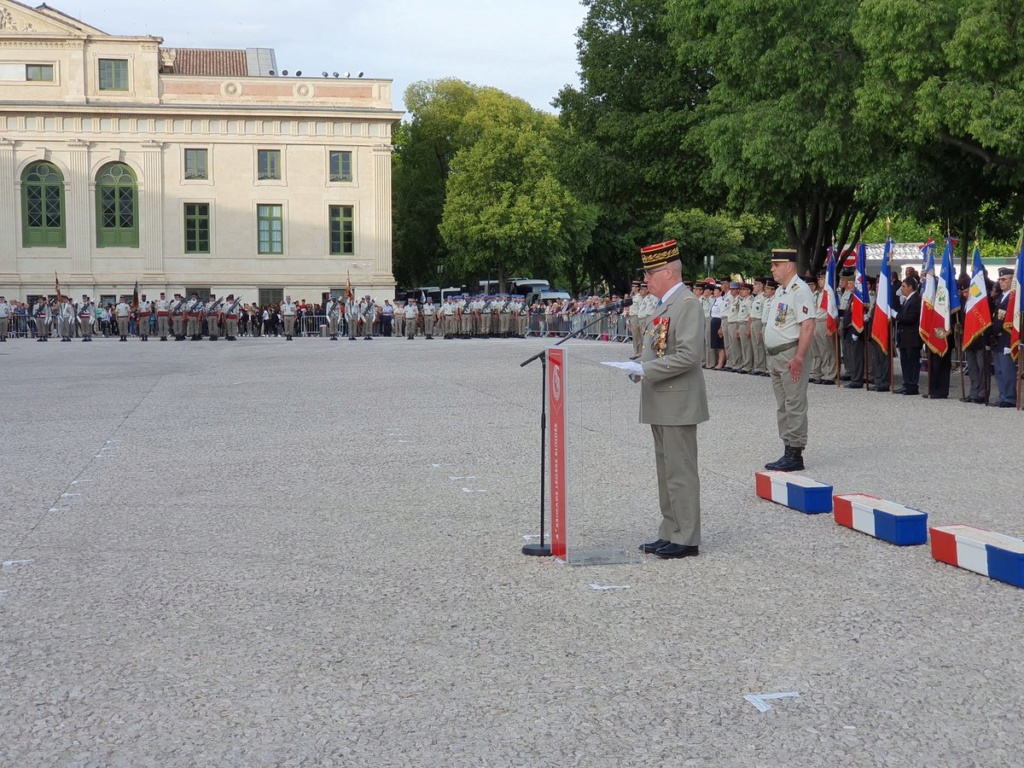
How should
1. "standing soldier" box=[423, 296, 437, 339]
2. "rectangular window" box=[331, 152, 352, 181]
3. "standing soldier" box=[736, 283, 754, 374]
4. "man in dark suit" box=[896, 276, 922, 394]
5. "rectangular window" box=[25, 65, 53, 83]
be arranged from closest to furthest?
"man in dark suit" box=[896, 276, 922, 394] → "standing soldier" box=[736, 283, 754, 374] → "standing soldier" box=[423, 296, 437, 339] → "rectangular window" box=[25, 65, 53, 83] → "rectangular window" box=[331, 152, 352, 181]

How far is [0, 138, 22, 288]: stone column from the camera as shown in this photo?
66.5 metres

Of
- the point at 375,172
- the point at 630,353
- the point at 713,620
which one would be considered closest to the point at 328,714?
the point at 713,620

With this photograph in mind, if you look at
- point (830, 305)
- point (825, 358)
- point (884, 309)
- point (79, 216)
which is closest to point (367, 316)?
point (79, 216)

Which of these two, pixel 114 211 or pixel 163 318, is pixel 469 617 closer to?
pixel 163 318

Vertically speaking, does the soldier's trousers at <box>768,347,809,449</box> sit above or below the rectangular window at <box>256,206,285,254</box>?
below

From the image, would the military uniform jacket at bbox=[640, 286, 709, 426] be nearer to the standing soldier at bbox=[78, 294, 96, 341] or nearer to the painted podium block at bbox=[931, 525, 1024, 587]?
the painted podium block at bbox=[931, 525, 1024, 587]

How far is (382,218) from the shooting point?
6988 cm

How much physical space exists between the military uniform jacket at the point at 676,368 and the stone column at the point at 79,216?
6344cm

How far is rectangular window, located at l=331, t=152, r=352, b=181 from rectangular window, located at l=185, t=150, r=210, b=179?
660 cm

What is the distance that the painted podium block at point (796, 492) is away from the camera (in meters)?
9.56

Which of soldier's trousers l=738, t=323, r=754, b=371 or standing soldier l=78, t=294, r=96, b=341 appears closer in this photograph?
soldier's trousers l=738, t=323, r=754, b=371

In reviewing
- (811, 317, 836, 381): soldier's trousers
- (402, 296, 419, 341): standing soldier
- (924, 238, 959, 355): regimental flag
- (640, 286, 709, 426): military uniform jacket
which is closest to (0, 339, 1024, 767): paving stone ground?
(640, 286, 709, 426): military uniform jacket

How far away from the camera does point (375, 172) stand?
69938mm

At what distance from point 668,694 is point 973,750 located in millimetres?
1213
